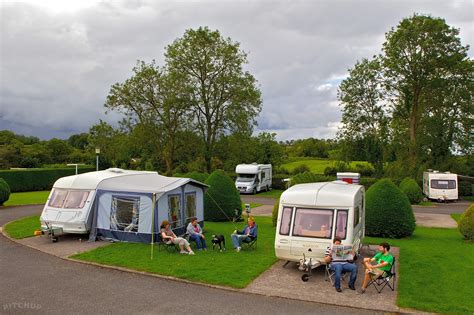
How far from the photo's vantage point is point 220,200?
72.0 feet

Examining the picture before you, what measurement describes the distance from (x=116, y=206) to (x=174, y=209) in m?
2.19

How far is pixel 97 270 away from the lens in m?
12.4

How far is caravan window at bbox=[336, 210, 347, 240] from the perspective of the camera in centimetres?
1173

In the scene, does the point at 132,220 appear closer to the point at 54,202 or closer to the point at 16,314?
the point at 54,202

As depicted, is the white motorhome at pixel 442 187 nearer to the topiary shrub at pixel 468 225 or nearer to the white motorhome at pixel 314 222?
the topiary shrub at pixel 468 225

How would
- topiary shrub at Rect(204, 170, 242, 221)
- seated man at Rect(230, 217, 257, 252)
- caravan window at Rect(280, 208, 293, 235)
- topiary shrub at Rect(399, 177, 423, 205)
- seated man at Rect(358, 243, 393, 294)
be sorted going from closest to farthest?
seated man at Rect(358, 243, 393, 294) < caravan window at Rect(280, 208, 293, 235) < seated man at Rect(230, 217, 257, 252) < topiary shrub at Rect(204, 170, 242, 221) < topiary shrub at Rect(399, 177, 423, 205)

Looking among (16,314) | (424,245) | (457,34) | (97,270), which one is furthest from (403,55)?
(16,314)

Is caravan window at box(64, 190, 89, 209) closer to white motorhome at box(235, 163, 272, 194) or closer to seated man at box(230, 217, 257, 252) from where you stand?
seated man at box(230, 217, 257, 252)

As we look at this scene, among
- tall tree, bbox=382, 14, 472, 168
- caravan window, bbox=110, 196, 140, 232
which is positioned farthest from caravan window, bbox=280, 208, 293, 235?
tall tree, bbox=382, 14, 472, 168

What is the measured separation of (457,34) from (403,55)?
5154 millimetres

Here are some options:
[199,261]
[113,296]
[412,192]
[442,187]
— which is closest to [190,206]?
[199,261]

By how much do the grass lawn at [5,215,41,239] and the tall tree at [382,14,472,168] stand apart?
110 feet

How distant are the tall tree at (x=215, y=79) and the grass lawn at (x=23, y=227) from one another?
78.8 feet

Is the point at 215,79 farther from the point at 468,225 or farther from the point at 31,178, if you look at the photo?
the point at 468,225
